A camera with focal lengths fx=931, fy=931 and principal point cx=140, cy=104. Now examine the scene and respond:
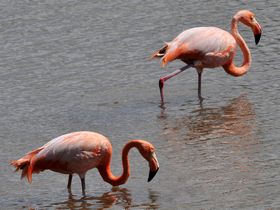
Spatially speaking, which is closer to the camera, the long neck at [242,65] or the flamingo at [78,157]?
the flamingo at [78,157]

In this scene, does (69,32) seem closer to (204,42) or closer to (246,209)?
(204,42)

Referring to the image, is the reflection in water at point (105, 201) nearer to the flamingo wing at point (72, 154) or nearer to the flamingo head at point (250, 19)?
the flamingo wing at point (72, 154)

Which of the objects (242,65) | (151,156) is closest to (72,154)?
(151,156)

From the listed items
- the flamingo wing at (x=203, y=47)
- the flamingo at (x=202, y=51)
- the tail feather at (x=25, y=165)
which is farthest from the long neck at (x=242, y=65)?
the tail feather at (x=25, y=165)

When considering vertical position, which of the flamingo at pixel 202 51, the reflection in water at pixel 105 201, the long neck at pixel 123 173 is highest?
the flamingo at pixel 202 51

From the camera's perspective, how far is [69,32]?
1308cm

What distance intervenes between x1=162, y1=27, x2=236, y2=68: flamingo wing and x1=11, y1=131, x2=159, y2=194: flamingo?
2.73 meters

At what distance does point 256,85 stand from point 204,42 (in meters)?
0.78

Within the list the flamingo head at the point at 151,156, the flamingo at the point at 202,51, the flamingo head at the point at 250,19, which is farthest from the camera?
the flamingo head at the point at 250,19

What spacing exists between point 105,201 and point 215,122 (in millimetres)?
2184

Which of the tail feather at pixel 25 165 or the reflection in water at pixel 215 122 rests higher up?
the tail feather at pixel 25 165

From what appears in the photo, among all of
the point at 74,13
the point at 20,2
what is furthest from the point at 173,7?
the point at 20,2

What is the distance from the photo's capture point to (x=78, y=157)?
25.4ft

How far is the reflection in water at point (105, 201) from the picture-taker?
745 cm
